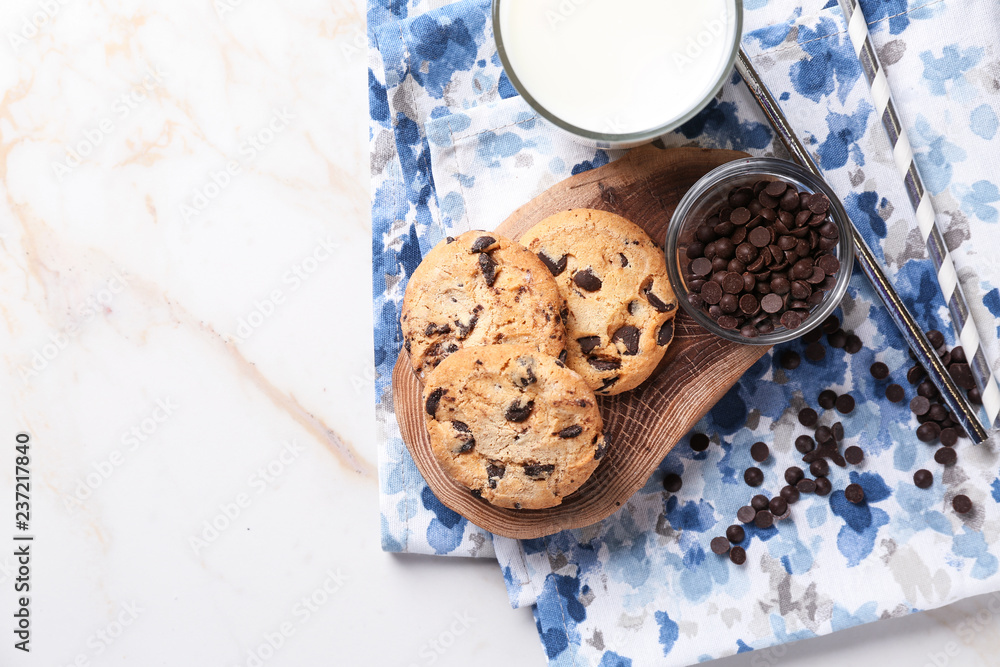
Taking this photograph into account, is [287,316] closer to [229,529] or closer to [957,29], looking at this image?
[229,529]

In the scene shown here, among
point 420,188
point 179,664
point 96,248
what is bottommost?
point 179,664

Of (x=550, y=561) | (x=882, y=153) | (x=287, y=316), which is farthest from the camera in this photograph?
(x=287, y=316)

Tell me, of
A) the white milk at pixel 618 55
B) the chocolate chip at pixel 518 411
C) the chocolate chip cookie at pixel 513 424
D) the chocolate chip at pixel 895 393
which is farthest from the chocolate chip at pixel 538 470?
the chocolate chip at pixel 895 393

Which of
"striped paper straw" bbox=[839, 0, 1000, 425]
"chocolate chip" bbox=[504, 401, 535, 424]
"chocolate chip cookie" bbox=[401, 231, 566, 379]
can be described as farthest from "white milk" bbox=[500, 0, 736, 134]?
"chocolate chip" bbox=[504, 401, 535, 424]

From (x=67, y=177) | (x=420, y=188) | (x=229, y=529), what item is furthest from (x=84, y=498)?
(x=420, y=188)

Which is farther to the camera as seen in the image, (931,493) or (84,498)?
(84,498)

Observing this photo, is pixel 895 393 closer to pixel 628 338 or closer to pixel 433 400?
pixel 628 338
